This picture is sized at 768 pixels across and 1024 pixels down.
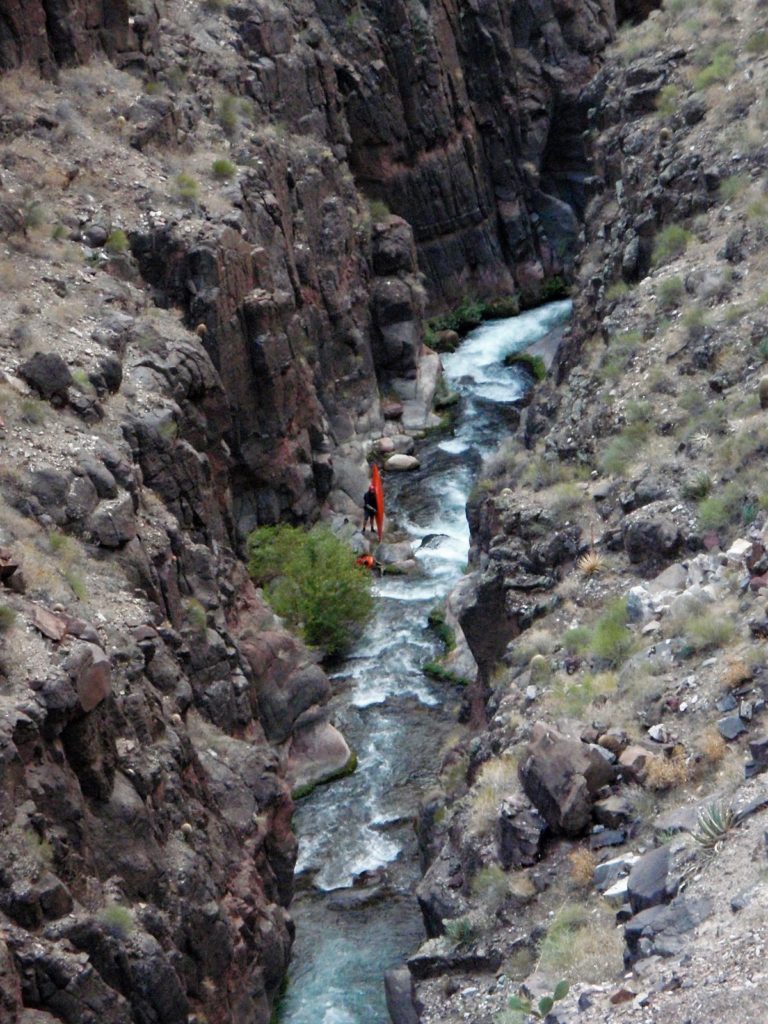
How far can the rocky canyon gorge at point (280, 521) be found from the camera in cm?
1684

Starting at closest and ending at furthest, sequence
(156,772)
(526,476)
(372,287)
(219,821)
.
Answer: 1. (156,772)
2. (219,821)
3. (526,476)
4. (372,287)

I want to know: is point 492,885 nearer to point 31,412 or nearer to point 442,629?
point 31,412

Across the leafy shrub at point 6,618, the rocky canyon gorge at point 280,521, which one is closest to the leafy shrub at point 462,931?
the rocky canyon gorge at point 280,521

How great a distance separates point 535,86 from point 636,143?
3091cm

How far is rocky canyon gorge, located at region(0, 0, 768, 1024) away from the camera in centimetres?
1684

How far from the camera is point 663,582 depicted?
20.3m

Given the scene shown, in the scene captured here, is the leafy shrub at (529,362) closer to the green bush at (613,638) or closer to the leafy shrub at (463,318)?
the leafy shrub at (463,318)

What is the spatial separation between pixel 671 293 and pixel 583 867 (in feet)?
44.7

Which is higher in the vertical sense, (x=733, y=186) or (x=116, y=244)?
(x=116, y=244)

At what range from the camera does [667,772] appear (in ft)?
53.2

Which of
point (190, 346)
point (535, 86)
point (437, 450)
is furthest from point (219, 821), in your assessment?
point (535, 86)

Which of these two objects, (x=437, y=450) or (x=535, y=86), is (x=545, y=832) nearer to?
(x=437, y=450)

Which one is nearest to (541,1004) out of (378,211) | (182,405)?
(182,405)

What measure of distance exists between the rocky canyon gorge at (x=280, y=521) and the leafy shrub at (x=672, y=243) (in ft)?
0.60
